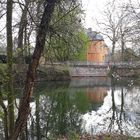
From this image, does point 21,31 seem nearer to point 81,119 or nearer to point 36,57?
point 36,57

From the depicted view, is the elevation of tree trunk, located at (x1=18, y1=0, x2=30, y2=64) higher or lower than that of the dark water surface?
higher

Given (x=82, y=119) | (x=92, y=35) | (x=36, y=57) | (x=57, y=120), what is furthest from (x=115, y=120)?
(x=92, y=35)

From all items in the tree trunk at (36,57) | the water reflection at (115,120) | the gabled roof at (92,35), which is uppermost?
the gabled roof at (92,35)

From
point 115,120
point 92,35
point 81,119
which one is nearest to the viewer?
point 115,120

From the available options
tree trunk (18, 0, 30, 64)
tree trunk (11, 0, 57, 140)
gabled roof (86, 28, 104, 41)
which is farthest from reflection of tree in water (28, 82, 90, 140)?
gabled roof (86, 28, 104, 41)

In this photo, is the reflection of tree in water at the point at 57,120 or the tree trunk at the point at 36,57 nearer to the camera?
the tree trunk at the point at 36,57

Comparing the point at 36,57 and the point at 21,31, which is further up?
the point at 21,31

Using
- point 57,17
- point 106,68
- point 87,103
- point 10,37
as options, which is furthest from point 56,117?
point 106,68

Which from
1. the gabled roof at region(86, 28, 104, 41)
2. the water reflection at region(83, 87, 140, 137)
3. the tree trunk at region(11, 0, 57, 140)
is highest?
the gabled roof at region(86, 28, 104, 41)

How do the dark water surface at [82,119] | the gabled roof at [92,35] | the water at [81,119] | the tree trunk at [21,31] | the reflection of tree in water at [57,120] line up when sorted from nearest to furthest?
the tree trunk at [21,31] < the reflection of tree in water at [57,120] < the water at [81,119] < the dark water surface at [82,119] < the gabled roof at [92,35]

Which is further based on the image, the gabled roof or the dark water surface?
the gabled roof

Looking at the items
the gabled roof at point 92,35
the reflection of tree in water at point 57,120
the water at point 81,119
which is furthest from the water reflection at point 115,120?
the gabled roof at point 92,35

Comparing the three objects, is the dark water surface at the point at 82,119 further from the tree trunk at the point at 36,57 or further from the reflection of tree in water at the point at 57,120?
the tree trunk at the point at 36,57

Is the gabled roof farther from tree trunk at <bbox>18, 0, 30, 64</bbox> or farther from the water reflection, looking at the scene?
tree trunk at <bbox>18, 0, 30, 64</bbox>
